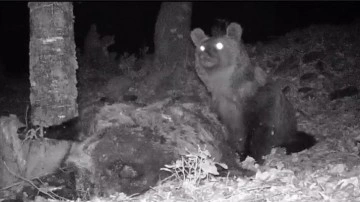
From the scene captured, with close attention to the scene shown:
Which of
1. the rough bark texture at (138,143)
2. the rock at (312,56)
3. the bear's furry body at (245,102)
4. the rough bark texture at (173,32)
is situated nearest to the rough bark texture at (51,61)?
the rough bark texture at (138,143)

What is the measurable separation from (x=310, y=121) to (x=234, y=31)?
2442 mm

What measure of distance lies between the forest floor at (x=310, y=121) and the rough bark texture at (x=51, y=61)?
1.49 m

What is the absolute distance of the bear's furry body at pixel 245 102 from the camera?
7.26m

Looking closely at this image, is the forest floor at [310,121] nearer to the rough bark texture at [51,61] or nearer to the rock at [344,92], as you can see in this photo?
the rock at [344,92]

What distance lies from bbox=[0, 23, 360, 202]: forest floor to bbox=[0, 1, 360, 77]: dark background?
2364 millimetres

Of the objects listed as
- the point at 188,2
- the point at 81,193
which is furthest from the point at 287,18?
the point at 81,193

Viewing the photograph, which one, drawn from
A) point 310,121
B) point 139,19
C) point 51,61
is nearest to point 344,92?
point 310,121

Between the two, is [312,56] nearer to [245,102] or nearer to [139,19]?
[245,102]

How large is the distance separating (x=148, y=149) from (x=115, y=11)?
14744mm

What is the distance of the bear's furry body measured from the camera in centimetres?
726

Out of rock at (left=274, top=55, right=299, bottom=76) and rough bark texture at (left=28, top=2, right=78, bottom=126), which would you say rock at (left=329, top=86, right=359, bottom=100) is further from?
rough bark texture at (left=28, top=2, right=78, bottom=126)

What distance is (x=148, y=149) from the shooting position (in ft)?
18.6

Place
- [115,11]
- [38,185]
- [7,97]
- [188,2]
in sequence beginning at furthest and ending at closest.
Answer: [115,11] < [7,97] < [188,2] < [38,185]

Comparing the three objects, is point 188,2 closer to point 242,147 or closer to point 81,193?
point 242,147
